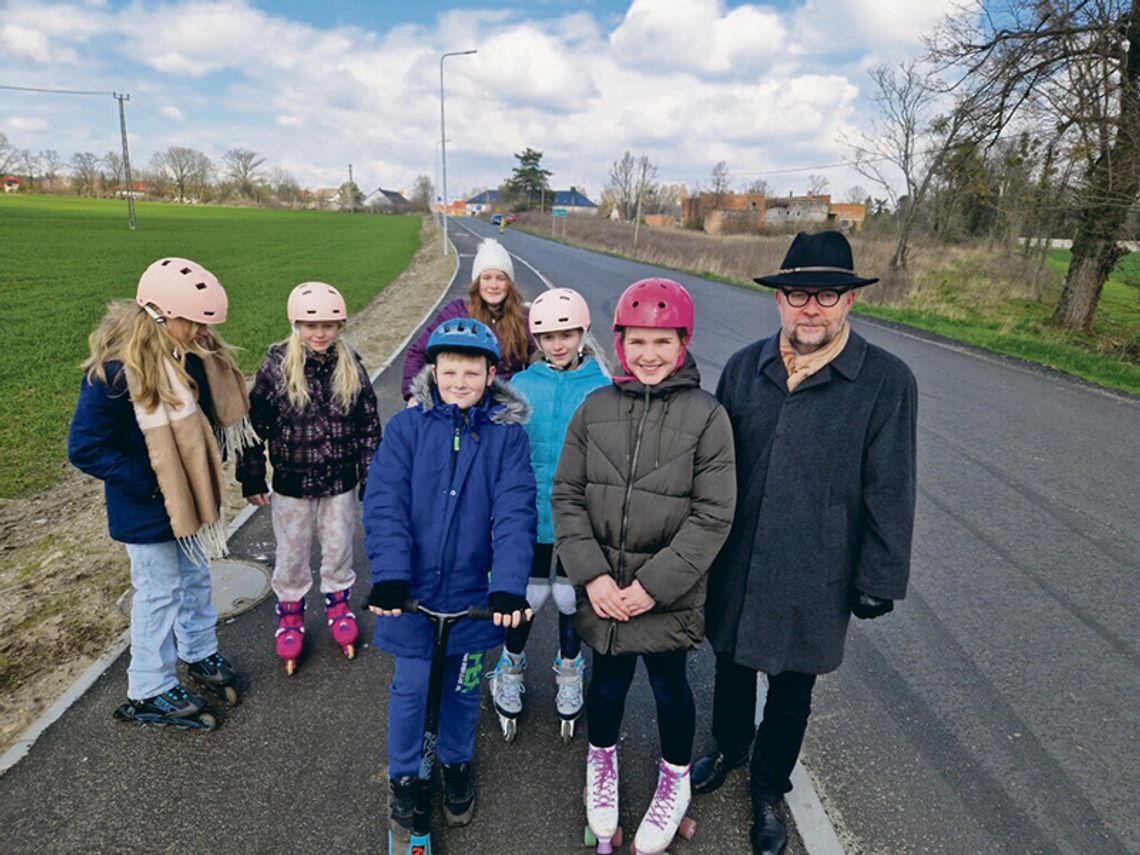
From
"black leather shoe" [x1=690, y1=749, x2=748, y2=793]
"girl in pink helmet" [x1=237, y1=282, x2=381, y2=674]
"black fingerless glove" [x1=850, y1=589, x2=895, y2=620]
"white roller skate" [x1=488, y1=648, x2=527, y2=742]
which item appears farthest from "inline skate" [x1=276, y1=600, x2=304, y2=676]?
"black fingerless glove" [x1=850, y1=589, x2=895, y2=620]

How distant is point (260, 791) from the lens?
8.75ft

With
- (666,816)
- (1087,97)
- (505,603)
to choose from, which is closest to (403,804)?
(505,603)

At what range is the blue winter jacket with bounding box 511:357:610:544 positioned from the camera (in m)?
3.00

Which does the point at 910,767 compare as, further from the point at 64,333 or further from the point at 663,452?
the point at 64,333

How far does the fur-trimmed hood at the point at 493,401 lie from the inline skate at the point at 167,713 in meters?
1.90

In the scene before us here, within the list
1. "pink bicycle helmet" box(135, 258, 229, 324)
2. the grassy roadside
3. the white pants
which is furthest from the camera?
the grassy roadside

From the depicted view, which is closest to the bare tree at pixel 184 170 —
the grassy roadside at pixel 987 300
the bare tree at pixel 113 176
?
the bare tree at pixel 113 176

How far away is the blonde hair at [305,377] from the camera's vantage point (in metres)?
3.38

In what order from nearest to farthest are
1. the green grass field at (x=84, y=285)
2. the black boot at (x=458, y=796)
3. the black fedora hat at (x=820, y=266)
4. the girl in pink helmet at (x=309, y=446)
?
the black fedora hat at (x=820, y=266)
the black boot at (x=458, y=796)
the girl in pink helmet at (x=309, y=446)
the green grass field at (x=84, y=285)

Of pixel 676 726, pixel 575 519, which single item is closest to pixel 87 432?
pixel 575 519

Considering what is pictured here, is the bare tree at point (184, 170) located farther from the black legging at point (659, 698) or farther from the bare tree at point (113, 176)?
the black legging at point (659, 698)

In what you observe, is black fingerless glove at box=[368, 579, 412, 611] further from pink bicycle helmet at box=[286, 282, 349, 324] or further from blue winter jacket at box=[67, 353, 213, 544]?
pink bicycle helmet at box=[286, 282, 349, 324]

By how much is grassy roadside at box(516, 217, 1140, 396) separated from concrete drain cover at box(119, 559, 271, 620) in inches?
506

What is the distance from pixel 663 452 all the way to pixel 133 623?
2587mm
